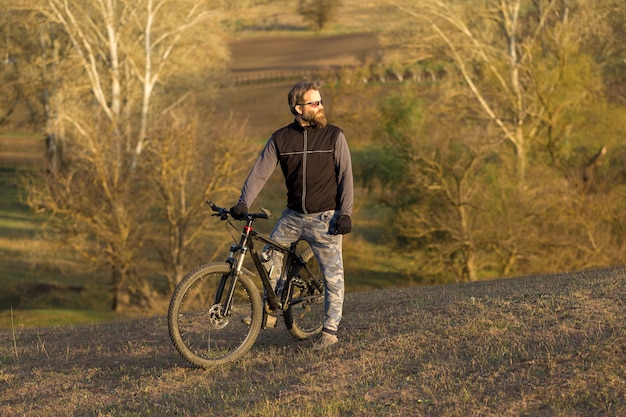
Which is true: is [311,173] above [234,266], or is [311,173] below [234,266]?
above

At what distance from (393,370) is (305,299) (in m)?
1.51

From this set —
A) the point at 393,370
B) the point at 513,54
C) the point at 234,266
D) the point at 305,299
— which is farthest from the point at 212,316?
the point at 513,54

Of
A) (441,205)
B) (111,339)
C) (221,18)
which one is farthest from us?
(221,18)

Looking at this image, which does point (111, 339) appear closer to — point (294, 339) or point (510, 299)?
point (294, 339)

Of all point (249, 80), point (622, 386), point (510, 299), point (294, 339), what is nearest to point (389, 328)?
point (294, 339)

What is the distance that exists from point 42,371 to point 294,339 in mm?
2466

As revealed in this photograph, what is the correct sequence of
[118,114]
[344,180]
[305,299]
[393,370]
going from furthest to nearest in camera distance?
[118,114], [305,299], [344,180], [393,370]

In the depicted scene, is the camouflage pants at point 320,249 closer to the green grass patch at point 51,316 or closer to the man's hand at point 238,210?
the man's hand at point 238,210

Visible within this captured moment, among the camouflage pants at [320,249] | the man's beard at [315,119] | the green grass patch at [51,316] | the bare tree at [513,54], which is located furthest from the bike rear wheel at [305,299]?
the bare tree at [513,54]

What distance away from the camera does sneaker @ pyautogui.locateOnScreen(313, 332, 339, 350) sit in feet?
26.9

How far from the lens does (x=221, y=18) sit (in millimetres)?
47469

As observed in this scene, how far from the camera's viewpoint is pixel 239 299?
7.99m

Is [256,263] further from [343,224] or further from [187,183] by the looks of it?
[187,183]

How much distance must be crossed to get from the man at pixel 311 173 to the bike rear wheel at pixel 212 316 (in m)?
0.44
